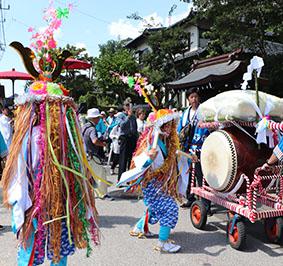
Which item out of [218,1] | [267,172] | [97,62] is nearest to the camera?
[267,172]

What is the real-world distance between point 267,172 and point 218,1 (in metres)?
6.94

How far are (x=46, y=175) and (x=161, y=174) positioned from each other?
1.67 metres

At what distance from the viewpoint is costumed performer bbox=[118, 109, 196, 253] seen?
364 centimetres

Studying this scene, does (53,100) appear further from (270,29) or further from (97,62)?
(97,62)

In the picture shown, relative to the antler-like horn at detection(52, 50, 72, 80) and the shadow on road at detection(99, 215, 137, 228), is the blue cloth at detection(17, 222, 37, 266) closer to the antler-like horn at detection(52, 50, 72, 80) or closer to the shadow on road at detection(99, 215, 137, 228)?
the antler-like horn at detection(52, 50, 72, 80)

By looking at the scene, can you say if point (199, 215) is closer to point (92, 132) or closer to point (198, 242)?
point (198, 242)

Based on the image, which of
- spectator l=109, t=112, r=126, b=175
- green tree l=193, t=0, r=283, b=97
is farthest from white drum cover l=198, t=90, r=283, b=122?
green tree l=193, t=0, r=283, b=97


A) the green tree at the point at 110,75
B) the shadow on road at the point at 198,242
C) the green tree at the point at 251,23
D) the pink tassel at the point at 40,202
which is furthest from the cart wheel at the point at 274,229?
the green tree at the point at 110,75

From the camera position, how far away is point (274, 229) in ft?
12.7

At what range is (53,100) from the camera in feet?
8.03

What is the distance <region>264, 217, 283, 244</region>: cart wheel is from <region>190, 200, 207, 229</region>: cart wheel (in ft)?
2.43

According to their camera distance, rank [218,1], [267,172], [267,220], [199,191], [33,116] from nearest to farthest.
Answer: [33,116]
[267,172]
[267,220]
[199,191]
[218,1]

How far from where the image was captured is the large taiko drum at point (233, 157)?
12.3ft

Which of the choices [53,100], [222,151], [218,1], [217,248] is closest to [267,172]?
[222,151]
